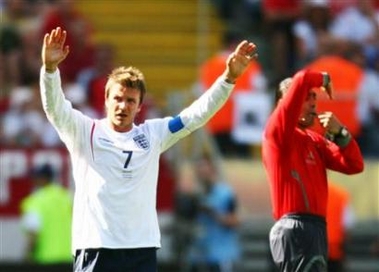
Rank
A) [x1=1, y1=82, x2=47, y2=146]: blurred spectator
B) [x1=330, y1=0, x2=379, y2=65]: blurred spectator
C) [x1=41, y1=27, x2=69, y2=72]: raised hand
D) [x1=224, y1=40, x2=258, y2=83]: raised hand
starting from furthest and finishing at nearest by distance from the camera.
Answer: [x1=330, y1=0, x2=379, y2=65]: blurred spectator, [x1=1, y1=82, x2=47, y2=146]: blurred spectator, [x1=224, y1=40, x2=258, y2=83]: raised hand, [x1=41, y1=27, x2=69, y2=72]: raised hand

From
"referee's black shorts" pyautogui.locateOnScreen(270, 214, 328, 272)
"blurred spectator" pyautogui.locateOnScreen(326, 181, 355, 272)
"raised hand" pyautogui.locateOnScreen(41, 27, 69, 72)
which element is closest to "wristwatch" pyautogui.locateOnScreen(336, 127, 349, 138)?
"referee's black shorts" pyautogui.locateOnScreen(270, 214, 328, 272)

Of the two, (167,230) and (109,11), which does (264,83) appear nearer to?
(167,230)

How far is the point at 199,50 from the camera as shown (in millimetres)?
20875

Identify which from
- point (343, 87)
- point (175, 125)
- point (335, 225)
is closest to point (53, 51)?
point (175, 125)

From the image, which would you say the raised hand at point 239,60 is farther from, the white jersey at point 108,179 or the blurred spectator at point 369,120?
the blurred spectator at point 369,120

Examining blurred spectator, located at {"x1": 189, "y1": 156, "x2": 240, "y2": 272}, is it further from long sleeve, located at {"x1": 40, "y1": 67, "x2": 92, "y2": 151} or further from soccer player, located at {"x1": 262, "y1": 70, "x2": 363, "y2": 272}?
long sleeve, located at {"x1": 40, "y1": 67, "x2": 92, "y2": 151}

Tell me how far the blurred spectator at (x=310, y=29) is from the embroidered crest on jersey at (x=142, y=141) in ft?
29.6

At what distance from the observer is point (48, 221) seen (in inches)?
651

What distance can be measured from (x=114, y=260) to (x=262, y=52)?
33.8 feet

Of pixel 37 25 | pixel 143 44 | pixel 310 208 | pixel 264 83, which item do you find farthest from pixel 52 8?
pixel 310 208

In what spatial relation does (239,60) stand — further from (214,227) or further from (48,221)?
(214,227)

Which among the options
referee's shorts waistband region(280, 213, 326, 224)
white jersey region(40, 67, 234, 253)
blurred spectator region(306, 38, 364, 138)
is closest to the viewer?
white jersey region(40, 67, 234, 253)

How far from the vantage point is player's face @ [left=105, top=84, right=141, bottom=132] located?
9.66 metres

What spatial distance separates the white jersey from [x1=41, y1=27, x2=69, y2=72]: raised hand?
74 millimetres
